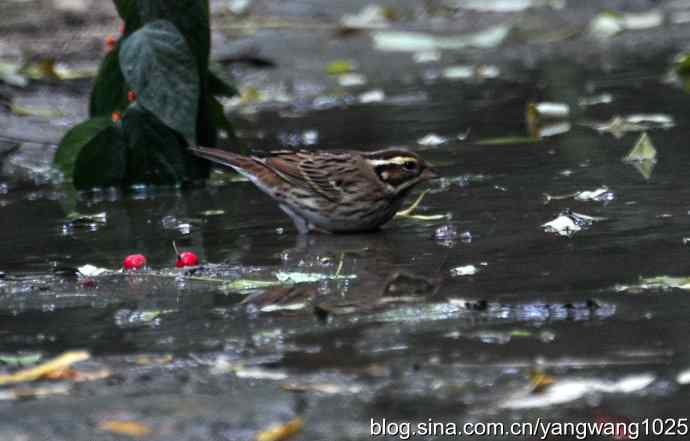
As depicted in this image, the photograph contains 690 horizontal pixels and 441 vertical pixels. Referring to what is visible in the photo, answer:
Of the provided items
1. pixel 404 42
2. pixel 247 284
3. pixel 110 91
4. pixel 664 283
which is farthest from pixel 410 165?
pixel 404 42

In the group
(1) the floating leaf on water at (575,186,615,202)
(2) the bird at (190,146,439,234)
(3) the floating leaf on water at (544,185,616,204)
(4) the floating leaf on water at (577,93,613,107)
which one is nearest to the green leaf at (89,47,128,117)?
(2) the bird at (190,146,439,234)

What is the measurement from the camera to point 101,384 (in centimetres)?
485

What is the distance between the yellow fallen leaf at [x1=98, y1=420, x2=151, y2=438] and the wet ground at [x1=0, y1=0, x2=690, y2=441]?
0.11 ft

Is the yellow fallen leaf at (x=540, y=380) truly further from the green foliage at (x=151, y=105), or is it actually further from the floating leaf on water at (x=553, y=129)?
the floating leaf on water at (x=553, y=129)

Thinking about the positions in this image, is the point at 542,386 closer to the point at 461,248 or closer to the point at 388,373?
the point at 388,373

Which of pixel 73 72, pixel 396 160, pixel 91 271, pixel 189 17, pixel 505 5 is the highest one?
pixel 189 17

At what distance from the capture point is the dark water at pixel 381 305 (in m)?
4.49

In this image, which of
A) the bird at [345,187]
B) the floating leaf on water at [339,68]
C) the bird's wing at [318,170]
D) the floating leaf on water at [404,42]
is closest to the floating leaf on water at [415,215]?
the bird at [345,187]

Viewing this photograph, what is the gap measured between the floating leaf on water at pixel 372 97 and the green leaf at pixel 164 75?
412 centimetres

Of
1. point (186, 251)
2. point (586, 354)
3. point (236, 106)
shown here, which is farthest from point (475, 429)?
point (236, 106)

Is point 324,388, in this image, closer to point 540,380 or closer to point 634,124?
point 540,380

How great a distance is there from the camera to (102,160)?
898 centimetres

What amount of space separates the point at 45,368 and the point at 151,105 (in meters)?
3.77

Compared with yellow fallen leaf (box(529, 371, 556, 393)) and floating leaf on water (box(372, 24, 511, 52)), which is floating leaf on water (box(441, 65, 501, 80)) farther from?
yellow fallen leaf (box(529, 371, 556, 393))
